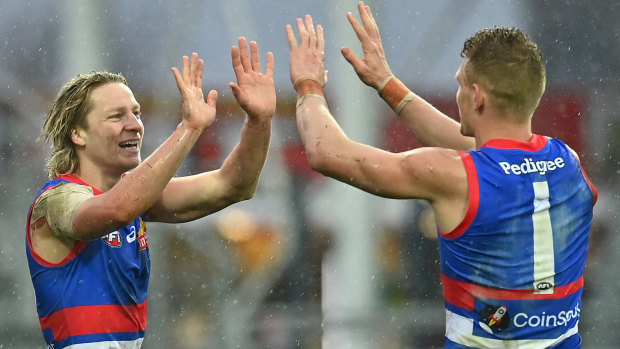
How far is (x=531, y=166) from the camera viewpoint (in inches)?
147

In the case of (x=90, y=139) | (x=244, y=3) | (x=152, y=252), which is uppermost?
(x=244, y=3)

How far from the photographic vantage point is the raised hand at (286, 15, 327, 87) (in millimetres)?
4098

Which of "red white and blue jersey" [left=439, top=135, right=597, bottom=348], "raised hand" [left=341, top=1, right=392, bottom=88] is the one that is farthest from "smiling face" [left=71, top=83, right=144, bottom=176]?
"red white and blue jersey" [left=439, top=135, right=597, bottom=348]

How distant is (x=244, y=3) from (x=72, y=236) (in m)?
6.87

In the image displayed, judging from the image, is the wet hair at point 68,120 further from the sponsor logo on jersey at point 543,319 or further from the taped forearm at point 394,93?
the sponsor logo on jersey at point 543,319

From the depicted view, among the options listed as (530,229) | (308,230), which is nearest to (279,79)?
(308,230)

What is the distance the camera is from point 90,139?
15.1 feet

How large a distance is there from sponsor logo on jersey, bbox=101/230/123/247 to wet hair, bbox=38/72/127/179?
1.25 feet

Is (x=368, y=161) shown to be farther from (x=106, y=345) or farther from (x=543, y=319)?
(x=106, y=345)

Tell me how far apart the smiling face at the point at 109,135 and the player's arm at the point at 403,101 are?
111cm

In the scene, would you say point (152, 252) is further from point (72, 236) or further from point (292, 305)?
point (72, 236)

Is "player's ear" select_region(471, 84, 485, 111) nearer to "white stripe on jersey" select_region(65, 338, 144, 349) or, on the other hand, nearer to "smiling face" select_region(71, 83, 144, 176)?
"smiling face" select_region(71, 83, 144, 176)

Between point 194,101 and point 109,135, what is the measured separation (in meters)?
0.58

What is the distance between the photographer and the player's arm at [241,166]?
4.42 meters
